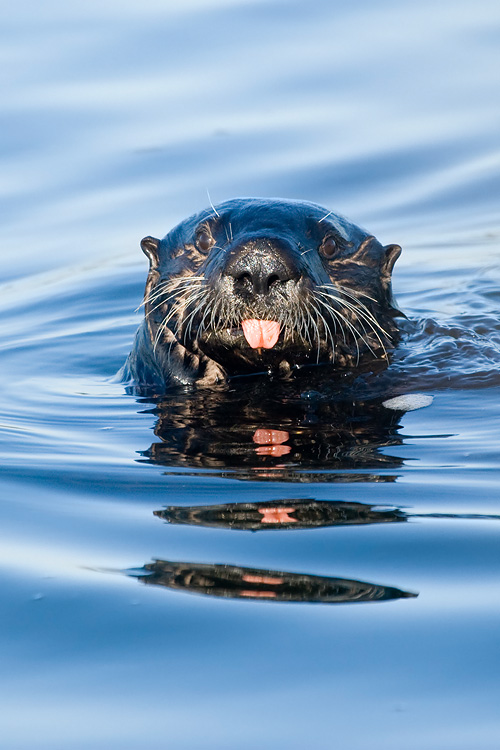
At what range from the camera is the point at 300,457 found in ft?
15.1

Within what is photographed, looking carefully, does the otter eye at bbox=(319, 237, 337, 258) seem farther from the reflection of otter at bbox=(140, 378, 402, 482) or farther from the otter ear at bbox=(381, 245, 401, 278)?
the reflection of otter at bbox=(140, 378, 402, 482)

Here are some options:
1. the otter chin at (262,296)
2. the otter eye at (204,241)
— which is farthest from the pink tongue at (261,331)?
the otter eye at (204,241)

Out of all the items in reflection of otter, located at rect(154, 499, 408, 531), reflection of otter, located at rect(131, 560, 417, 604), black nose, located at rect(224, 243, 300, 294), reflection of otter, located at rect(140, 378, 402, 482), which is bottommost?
reflection of otter, located at rect(131, 560, 417, 604)

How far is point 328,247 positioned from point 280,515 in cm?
225

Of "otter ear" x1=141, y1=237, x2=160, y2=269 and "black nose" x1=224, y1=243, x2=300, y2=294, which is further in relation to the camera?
"otter ear" x1=141, y1=237, x2=160, y2=269

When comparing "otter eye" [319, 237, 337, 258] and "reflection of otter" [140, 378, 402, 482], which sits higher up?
"otter eye" [319, 237, 337, 258]

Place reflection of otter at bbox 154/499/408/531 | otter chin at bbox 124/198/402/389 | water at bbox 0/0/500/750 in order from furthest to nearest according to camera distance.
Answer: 1. otter chin at bbox 124/198/402/389
2. reflection of otter at bbox 154/499/408/531
3. water at bbox 0/0/500/750

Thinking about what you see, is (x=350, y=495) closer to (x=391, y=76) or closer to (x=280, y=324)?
(x=280, y=324)

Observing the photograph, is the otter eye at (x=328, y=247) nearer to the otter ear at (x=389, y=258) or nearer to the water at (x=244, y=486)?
the otter ear at (x=389, y=258)

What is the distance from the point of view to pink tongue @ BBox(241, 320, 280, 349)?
5.20m

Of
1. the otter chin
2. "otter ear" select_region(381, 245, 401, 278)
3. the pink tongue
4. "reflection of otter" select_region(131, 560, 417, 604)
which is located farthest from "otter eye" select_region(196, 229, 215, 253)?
"reflection of otter" select_region(131, 560, 417, 604)

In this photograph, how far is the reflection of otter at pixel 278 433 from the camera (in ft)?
14.6

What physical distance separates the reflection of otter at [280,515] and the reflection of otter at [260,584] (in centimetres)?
34

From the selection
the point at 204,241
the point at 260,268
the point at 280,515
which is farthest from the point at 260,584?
the point at 204,241
